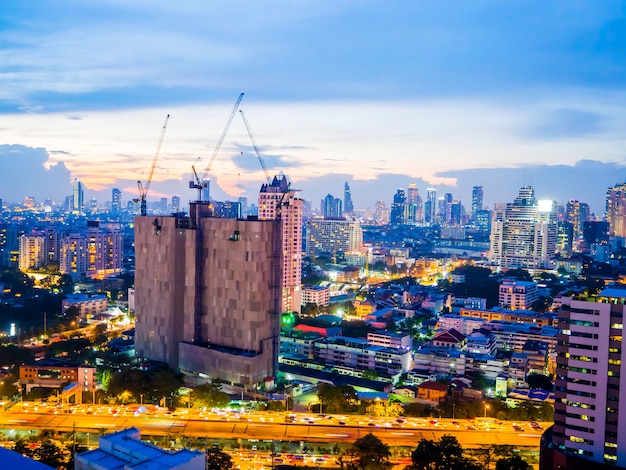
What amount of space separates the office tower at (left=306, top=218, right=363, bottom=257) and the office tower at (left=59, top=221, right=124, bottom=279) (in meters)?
20.2

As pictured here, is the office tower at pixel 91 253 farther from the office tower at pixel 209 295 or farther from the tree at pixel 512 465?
the tree at pixel 512 465

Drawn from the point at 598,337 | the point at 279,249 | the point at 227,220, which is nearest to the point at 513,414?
the point at 598,337

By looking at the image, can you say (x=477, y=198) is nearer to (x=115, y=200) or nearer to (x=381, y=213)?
(x=381, y=213)

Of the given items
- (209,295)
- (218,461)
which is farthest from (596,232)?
(218,461)

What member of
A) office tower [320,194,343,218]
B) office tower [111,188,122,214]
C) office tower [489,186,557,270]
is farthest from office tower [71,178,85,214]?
office tower [489,186,557,270]

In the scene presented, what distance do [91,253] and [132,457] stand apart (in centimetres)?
3386

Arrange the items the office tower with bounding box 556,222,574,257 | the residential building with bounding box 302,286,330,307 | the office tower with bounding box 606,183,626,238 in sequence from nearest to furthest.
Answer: the residential building with bounding box 302,286,330,307
the office tower with bounding box 556,222,574,257
the office tower with bounding box 606,183,626,238

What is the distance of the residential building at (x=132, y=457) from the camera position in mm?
7809

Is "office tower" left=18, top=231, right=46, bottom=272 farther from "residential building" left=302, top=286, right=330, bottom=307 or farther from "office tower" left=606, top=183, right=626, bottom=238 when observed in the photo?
"office tower" left=606, top=183, right=626, bottom=238

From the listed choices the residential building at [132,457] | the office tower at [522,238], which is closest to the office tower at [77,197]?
the office tower at [522,238]

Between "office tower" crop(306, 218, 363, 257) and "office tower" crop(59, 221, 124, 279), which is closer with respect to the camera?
"office tower" crop(59, 221, 124, 279)

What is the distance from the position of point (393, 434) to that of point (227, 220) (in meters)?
7.37

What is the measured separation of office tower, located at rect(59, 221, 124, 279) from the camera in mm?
38812

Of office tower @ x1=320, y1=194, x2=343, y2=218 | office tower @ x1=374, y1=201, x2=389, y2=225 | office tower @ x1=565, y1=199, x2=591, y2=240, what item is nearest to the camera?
office tower @ x1=565, y1=199, x2=591, y2=240
